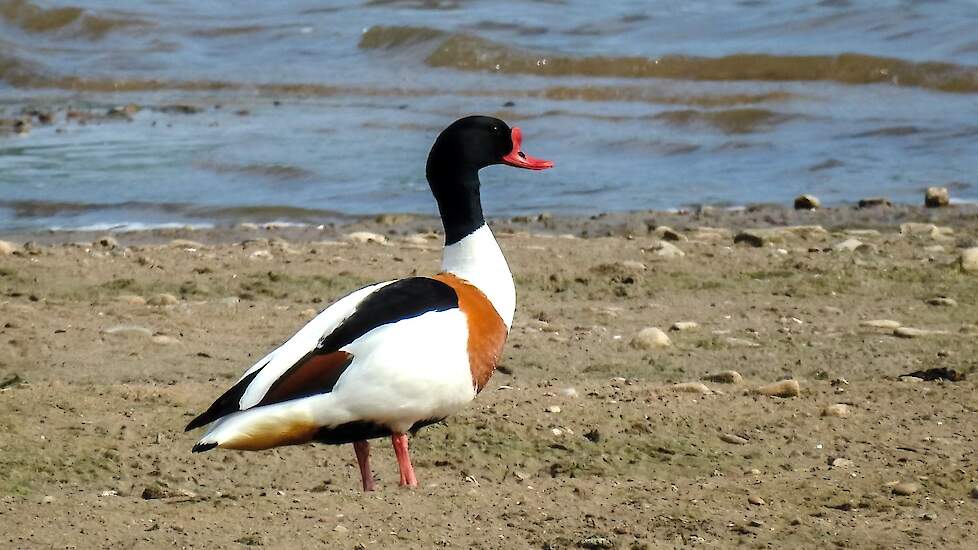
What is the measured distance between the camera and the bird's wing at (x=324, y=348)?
4969 mm

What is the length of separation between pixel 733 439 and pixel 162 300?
329 centimetres

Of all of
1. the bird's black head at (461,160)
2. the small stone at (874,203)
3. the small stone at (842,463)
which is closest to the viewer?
the small stone at (842,463)

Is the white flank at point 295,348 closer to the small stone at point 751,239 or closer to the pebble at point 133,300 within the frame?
the pebble at point 133,300

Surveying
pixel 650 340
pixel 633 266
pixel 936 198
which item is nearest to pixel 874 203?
pixel 936 198

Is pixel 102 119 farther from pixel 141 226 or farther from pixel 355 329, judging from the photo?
pixel 355 329

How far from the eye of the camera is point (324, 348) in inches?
198

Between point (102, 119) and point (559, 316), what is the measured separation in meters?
10.1

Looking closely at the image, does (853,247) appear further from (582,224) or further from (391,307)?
(391,307)

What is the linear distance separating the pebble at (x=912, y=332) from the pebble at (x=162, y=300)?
3542 millimetres

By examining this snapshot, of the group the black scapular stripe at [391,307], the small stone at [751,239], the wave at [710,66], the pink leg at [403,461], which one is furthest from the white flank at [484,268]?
the wave at [710,66]

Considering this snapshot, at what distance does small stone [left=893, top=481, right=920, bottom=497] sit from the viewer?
5.02 meters

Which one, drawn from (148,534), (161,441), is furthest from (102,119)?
(148,534)

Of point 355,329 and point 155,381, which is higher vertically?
point 355,329

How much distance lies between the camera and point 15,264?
8.71 meters
